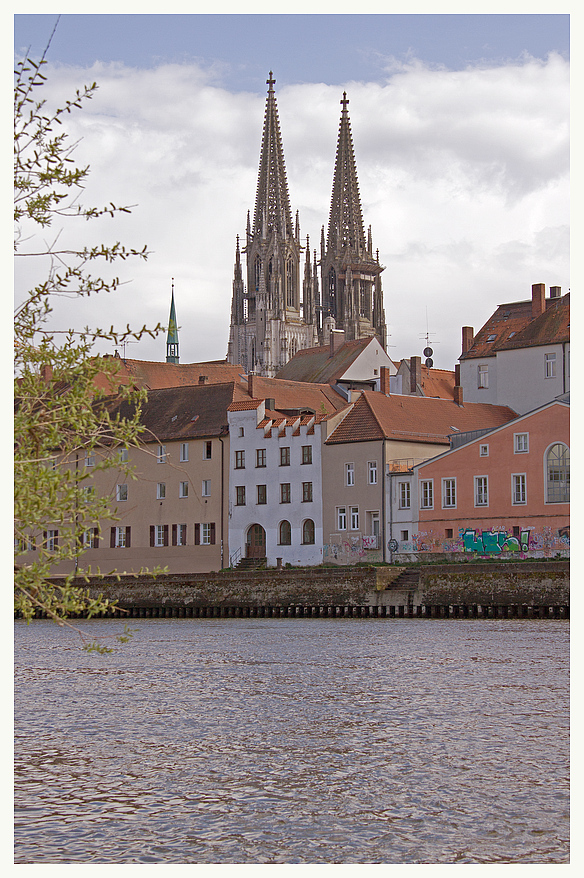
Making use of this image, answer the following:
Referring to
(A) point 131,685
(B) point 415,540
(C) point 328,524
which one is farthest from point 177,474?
(A) point 131,685

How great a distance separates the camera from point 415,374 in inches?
3740

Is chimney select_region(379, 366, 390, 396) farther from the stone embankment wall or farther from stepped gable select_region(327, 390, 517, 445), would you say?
the stone embankment wall

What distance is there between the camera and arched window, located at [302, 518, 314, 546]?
→ 75.2 m

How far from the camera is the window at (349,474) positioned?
73.8 metres

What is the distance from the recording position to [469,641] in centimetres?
4388

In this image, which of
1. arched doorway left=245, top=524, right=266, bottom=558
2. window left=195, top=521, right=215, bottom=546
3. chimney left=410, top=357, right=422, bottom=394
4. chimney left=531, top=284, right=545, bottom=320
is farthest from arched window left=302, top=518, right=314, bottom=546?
chimney left=410, top=357, right=422, bottom=394

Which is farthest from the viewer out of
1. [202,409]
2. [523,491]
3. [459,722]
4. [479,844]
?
[202,409]

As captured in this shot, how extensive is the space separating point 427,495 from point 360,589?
33.6ft

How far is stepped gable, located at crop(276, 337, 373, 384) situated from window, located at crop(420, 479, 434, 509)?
29.1 metres

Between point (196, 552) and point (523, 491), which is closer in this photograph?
point (523, 491)

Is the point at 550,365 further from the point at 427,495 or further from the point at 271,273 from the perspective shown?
the point at 271,273

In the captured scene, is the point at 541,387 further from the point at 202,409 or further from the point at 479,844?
the point at 479,844

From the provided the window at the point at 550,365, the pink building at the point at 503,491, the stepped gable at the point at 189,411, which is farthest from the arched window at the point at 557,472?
the stepped gable at the point at 189,411

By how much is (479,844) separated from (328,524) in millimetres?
58711
